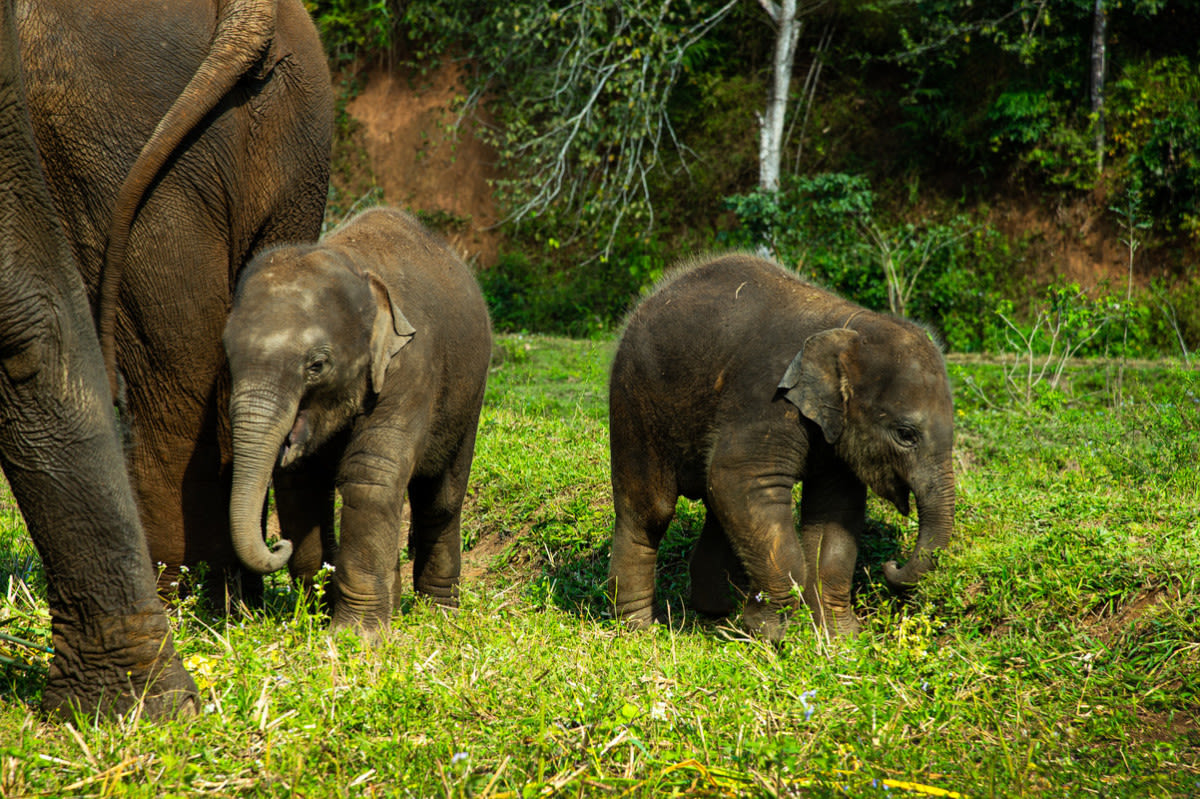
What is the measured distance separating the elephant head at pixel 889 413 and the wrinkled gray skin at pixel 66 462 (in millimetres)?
2749

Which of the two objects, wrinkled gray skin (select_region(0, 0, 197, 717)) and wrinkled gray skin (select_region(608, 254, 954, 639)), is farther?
wrinkled gray skin (select_region(608, 254, 954, 639))

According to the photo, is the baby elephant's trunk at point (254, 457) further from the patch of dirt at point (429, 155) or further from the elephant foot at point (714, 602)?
the patch of dirt at point (429, 155)

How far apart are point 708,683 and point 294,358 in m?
1.88

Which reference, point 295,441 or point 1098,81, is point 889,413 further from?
point 1098,81

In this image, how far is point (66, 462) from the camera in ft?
10.8

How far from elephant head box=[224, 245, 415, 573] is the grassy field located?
542mm

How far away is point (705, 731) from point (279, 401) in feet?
6.36

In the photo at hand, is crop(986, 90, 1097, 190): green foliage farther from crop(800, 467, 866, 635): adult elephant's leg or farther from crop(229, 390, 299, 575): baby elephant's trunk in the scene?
crop(229, 390, 299, 575): baby elephant's trunk

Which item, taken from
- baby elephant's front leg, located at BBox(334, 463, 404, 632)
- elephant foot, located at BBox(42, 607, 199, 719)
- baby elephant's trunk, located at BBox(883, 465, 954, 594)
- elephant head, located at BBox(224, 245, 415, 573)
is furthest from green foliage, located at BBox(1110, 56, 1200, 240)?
elephant foot, located at BBox(42, 607, 199, 719)

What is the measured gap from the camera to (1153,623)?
4574mm

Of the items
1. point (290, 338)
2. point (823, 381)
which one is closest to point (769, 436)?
point (823, 381)

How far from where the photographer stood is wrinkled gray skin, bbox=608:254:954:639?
510 centimetres

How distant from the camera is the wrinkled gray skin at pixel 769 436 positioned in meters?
5.10

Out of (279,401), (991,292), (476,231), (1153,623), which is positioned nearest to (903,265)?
(991,292)
